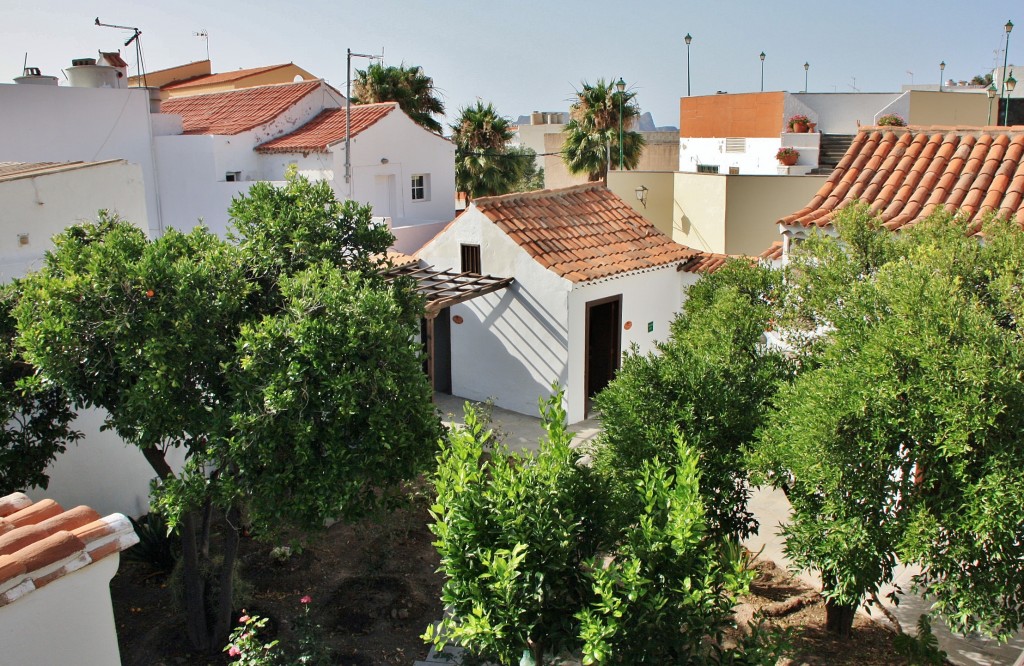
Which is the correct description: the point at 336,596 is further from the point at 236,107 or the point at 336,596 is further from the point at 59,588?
the point at 236,107

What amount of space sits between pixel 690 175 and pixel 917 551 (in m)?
19.2

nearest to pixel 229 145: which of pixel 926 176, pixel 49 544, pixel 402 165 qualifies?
pixel 402 165

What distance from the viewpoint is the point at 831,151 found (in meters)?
27.6

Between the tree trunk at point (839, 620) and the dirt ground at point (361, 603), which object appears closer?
the dirt ground at point (361, 603)

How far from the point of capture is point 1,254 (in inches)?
398

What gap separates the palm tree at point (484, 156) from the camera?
27703 mm

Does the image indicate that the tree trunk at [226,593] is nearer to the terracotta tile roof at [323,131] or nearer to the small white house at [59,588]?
the small white house at [59,588]

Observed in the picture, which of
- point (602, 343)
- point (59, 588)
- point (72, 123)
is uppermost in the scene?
point (72, 123)

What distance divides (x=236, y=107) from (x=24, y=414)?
67.5 ft

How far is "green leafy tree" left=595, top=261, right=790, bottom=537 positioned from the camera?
754cm

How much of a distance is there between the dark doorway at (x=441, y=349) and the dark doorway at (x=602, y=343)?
2.99m

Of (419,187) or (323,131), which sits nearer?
(323,131)

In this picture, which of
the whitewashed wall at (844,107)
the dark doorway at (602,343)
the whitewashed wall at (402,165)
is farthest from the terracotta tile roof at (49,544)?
the whitewashed wall at (844,107)

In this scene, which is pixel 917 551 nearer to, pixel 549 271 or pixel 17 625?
pixel 17 625
